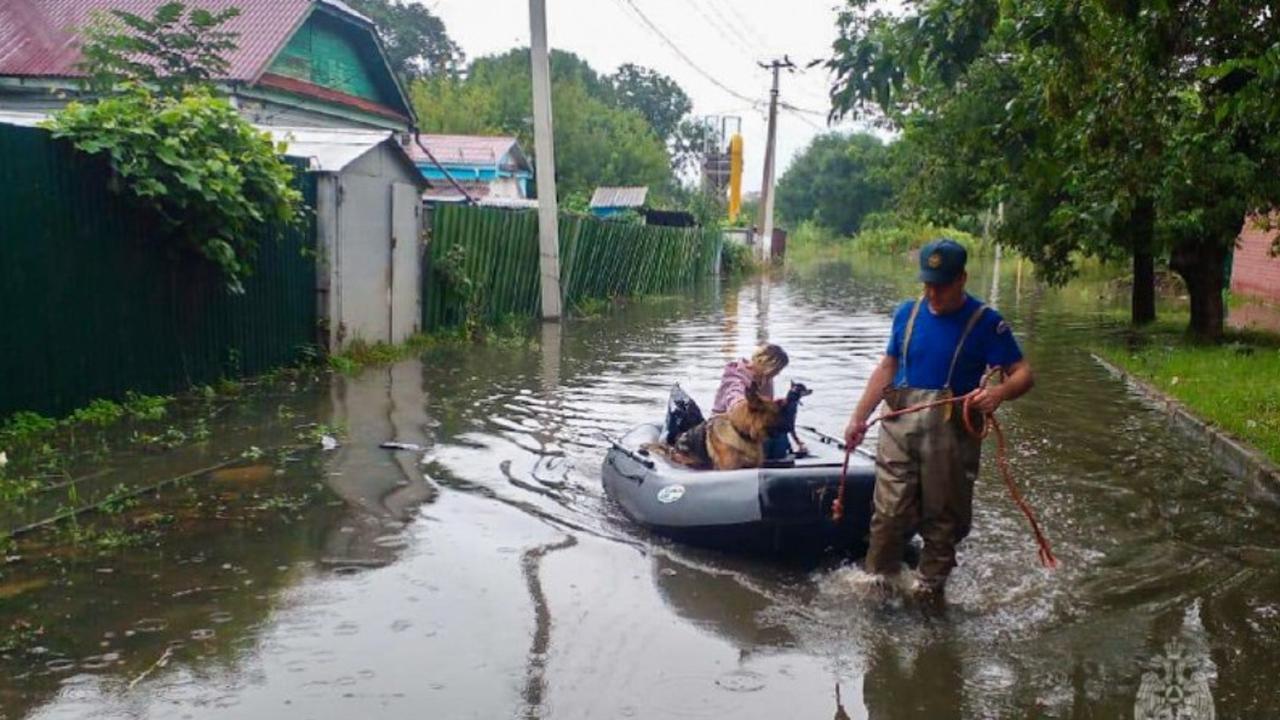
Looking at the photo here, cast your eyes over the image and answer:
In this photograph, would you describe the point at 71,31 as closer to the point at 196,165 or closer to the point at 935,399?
the point at 196,165

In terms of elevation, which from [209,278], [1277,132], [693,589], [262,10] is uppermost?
[262,10]

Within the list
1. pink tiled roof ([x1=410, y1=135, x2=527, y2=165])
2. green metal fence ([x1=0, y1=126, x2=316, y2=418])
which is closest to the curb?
green metal fence ([x1=0, y1=126, x2=316, y2=418])

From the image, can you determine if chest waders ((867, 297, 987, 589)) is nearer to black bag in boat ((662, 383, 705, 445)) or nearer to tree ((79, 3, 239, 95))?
black bag in boat ((662, 383, 705, 445))

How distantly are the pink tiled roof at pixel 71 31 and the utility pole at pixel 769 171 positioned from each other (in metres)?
26.6

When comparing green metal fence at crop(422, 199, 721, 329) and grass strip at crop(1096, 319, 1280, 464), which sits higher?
green metal fence at crop(422, 199, 721, 329)

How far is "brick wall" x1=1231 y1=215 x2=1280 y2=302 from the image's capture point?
2477 cm

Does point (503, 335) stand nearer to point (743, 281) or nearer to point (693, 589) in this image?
point (693, 589)

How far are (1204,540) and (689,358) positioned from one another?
9971 mm

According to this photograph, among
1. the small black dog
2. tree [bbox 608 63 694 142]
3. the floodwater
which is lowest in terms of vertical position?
the floodwater

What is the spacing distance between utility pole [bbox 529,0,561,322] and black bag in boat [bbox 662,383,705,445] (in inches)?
458

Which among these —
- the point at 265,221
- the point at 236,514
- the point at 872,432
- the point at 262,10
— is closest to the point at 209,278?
the point at 265,221

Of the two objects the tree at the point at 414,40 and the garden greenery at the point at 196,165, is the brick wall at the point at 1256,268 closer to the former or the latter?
the garden greenery at the point at 196,165

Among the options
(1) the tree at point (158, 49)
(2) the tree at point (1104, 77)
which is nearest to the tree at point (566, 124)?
(1) the tree at point (158, 49)

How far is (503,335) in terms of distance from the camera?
1839cm
